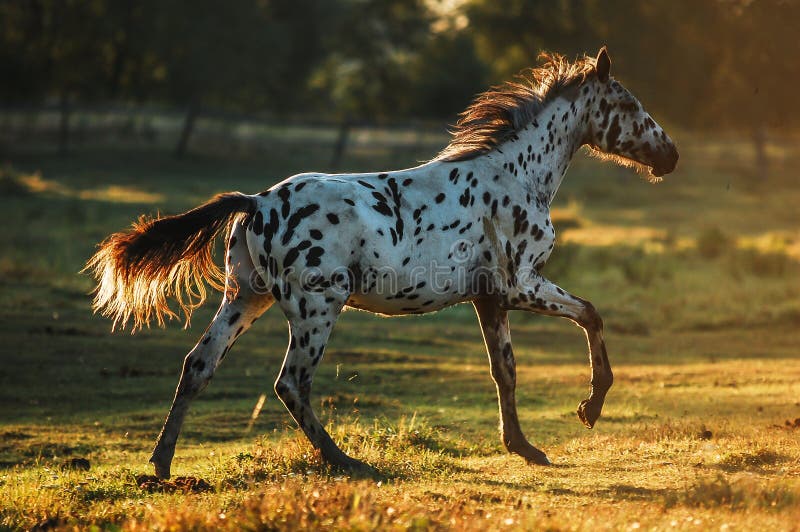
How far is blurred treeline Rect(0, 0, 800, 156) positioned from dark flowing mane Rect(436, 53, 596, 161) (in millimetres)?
20075

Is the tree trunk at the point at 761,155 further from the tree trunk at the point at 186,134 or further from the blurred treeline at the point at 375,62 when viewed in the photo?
the tree trunk at the point at 186,134

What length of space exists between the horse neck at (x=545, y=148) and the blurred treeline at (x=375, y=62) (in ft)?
66.4

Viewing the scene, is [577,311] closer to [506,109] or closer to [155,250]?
[506,109]

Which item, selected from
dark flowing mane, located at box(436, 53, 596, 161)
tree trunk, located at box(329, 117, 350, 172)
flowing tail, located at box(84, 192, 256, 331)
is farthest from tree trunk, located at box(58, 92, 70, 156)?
flowing tail, located at box(84, 192, 256, 331)

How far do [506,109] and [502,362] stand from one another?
2057 mm

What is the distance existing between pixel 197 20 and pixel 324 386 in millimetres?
42487

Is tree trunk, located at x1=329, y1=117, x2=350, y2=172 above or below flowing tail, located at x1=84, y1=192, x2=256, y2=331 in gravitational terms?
above

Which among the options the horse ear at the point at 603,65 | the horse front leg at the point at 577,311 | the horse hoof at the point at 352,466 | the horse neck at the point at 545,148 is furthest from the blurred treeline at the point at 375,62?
the horse hoof at the point at 352,466

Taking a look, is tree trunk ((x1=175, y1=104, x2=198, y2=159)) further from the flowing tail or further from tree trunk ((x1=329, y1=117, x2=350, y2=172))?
the flowing tail

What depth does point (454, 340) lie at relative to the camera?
17.9 m

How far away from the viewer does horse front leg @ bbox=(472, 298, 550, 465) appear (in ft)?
29.4

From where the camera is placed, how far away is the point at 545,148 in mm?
9391

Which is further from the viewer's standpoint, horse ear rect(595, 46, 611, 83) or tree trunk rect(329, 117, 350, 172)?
tree trunk rect(329, 117, 350, 172)

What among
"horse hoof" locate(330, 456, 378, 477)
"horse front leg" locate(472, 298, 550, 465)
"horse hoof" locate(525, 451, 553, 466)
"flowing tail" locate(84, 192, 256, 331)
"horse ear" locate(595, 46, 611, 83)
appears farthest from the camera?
"horse ear" locate(595, 46, 611, 83)
